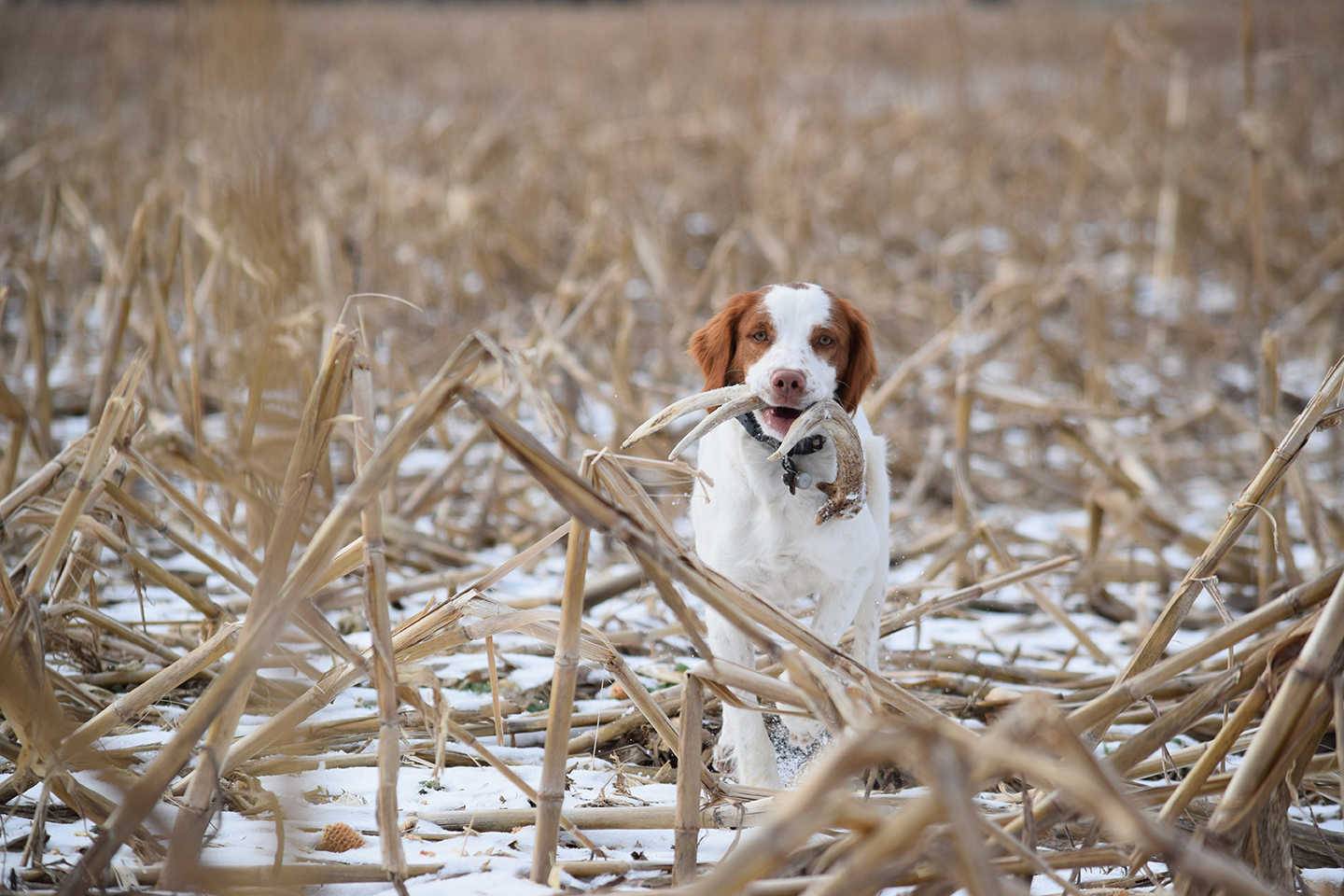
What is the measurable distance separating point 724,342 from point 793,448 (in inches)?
11.8

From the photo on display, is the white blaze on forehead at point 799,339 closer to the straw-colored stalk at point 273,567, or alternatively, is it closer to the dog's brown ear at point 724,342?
the dog's brown ear at point 724,342

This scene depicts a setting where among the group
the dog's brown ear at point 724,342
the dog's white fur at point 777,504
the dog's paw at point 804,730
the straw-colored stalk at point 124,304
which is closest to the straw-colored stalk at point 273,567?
the dog's white fur at point 777,504

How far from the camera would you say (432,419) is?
133 cm

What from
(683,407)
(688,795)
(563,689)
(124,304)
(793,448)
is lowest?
(688,795)

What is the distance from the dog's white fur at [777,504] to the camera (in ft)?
6.68

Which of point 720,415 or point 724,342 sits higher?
point 724,342

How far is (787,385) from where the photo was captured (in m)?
1.95

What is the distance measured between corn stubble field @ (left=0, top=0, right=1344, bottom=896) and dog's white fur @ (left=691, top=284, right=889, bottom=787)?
176mm

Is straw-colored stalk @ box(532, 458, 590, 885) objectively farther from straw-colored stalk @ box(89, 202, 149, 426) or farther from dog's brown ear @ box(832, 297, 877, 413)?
straw-colored stalk @ box(89, 202, 149, 426)

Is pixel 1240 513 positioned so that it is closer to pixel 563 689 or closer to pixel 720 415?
pixel 720 415

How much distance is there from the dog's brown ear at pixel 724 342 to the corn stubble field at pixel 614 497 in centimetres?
47

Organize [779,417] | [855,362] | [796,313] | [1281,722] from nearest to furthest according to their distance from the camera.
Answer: [1281,722] < [779,417] < [796,313] < [855,362]

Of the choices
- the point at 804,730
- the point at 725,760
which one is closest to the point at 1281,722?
the point at 804,730

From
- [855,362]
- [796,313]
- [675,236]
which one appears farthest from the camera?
[675,236]
